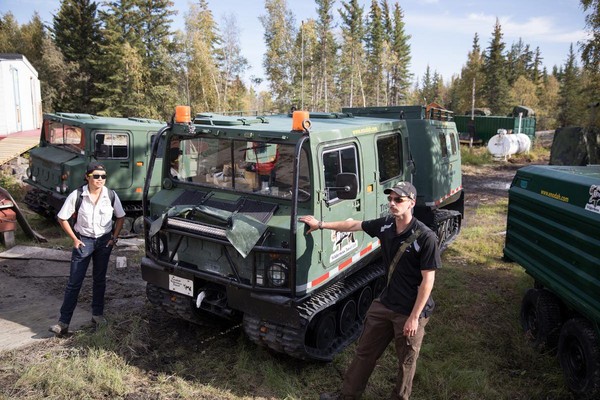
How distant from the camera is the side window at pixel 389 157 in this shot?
5980 millimetres

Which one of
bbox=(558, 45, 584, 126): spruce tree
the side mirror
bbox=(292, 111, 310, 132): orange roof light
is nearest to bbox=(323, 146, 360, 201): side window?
the side mirror

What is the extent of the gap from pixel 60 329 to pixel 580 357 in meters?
5.35

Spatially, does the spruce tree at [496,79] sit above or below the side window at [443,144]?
above

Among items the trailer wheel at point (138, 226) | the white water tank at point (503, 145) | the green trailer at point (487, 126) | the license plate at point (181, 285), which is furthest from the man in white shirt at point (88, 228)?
the green trailer at point (487, 126)

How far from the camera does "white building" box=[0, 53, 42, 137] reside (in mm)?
21344

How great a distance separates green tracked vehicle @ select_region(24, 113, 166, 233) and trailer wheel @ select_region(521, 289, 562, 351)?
7.55 meters

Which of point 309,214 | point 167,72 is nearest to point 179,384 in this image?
point 309,214

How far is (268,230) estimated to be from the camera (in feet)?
14.7

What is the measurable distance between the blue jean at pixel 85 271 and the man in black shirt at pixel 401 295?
9.83ft

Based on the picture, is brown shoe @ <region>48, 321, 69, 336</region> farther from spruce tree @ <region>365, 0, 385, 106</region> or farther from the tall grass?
spruce tree @ <region>365, 0, 385, 106</region>

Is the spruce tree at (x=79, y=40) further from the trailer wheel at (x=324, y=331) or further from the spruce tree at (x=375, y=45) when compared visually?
the trailer wheel at (x=324, y=331)

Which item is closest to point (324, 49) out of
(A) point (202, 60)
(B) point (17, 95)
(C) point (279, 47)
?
Result: (C) point (279, 47)

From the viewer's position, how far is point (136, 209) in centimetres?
1055

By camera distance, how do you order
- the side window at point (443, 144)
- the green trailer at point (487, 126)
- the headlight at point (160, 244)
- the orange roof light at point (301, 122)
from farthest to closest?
1. the green trailer at point (487, 126)
2. the side window at point (443, 144)
3. the headlight at point (160, 244)
4. the orange roof light at point (301, 122)
